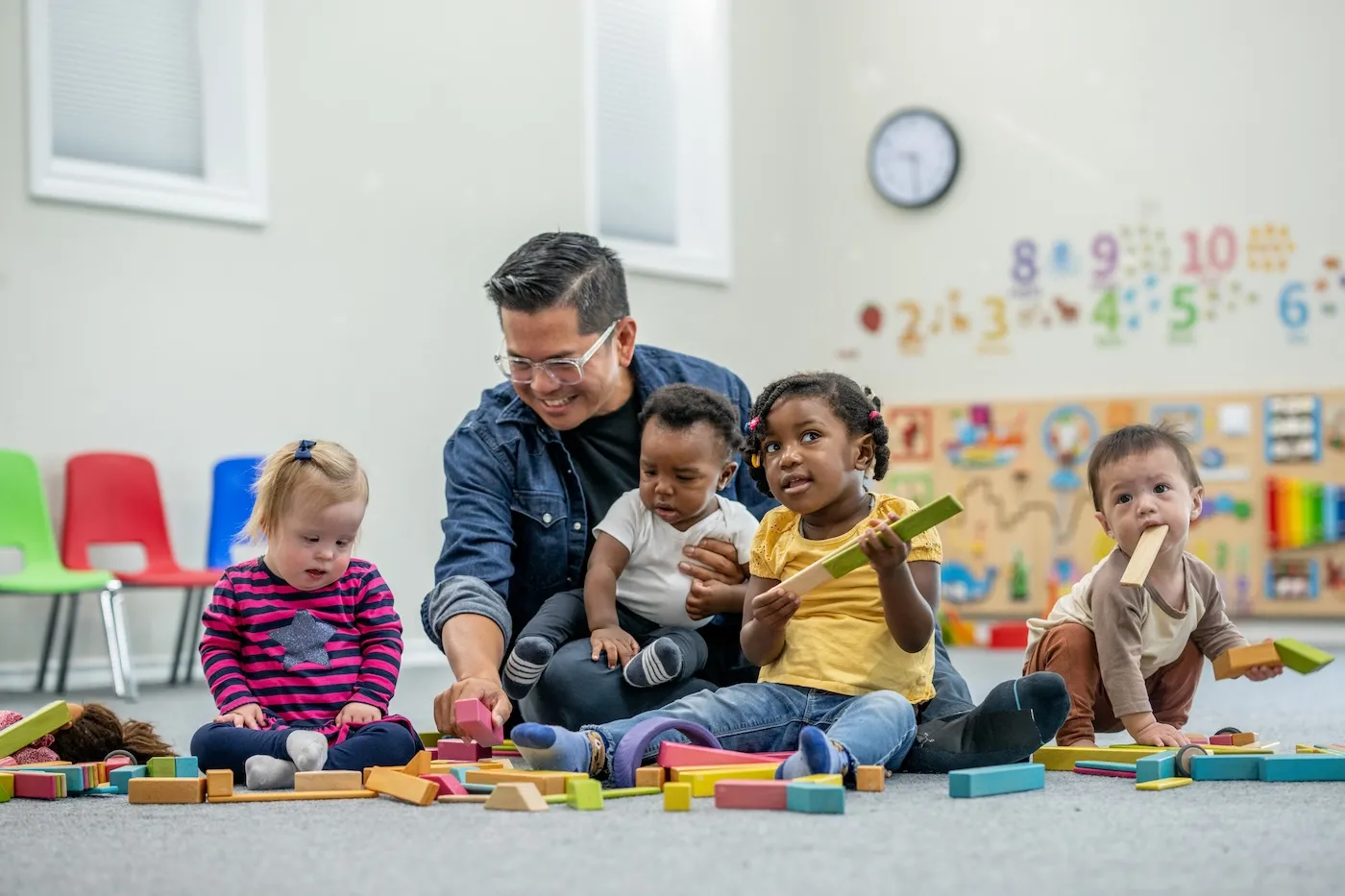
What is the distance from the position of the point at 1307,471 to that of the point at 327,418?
3591mm

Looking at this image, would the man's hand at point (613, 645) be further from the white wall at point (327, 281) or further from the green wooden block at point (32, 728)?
the white wall at point (327, 281)

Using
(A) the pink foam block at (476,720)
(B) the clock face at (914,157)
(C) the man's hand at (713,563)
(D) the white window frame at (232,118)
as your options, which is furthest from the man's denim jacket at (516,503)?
(B) the clock face at (914,157)

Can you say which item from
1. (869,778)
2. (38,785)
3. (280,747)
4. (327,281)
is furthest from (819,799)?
(327,281)

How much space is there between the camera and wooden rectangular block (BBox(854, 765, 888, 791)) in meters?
1.88

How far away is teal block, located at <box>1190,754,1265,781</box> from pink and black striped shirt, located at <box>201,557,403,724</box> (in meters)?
1.16

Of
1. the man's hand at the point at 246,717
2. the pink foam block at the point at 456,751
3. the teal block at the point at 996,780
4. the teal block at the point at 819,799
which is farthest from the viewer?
the pink foam block at the point at 456,751

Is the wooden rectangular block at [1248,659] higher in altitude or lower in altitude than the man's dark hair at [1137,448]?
lower

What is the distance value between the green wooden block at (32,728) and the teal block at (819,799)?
1.02 metres

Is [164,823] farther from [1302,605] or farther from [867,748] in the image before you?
[1302,605]

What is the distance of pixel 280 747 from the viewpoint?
2117 millimetres

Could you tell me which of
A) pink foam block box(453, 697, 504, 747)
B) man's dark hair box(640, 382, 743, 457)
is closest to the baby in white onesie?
man's dark hair box(640, 382, 743, 457)

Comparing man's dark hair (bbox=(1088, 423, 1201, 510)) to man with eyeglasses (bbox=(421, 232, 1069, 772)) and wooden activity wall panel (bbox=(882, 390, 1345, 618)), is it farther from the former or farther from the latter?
wooden activity wall panel (bbox=(882, 390, 1345, 618))

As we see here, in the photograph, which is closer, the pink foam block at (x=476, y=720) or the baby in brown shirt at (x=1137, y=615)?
the pink foam block at (x=476, y=720)

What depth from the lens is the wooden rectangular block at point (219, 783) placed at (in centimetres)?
193
